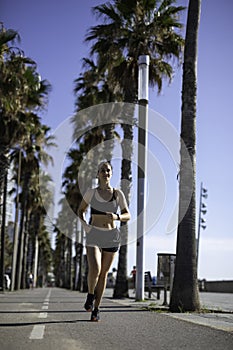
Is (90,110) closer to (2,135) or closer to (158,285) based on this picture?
(2,135)

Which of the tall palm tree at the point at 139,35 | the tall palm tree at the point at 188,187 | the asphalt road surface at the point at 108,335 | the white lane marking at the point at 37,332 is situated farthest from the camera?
the tall palm tree at the point at 139,35

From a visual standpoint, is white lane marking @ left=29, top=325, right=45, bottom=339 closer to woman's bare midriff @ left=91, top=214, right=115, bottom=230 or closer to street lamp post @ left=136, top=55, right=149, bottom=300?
woman's bare midriff @ left=91, top=214, right=115, bottom=230

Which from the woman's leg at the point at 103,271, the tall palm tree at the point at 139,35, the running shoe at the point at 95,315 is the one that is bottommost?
the running shoe at the point at 95,315

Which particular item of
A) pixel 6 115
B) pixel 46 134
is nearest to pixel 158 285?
pixel 6 115

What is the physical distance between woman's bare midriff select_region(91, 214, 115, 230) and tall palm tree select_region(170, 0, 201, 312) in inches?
136

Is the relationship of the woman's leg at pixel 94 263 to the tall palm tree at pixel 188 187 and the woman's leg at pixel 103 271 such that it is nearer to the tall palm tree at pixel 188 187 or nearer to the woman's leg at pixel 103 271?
the woman's leg at pixel 103 271

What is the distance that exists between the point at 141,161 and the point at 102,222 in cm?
1074

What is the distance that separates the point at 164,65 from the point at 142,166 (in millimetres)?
4679

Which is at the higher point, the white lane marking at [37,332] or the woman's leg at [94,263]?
the woman's leg at [94,263]

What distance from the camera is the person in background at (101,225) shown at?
7137 mm

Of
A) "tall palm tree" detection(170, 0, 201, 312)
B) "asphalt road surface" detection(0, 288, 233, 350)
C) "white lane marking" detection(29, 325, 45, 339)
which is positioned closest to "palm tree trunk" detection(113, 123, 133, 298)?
"tall palm tree" detection(170, 0, 201, 312)

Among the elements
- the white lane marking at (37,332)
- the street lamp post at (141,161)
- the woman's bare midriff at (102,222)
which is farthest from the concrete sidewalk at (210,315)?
the street lamp post at (141,161)

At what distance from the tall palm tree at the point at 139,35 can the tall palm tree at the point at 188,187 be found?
28.2 feet

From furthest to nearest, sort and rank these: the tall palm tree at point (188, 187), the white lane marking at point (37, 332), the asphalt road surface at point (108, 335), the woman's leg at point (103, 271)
Result: the tall palm tree at point (188, 187), the woman's leg at point (103, 271), the white lane marking at point (37, 332), the asphalt road surface at point (108, 335)
